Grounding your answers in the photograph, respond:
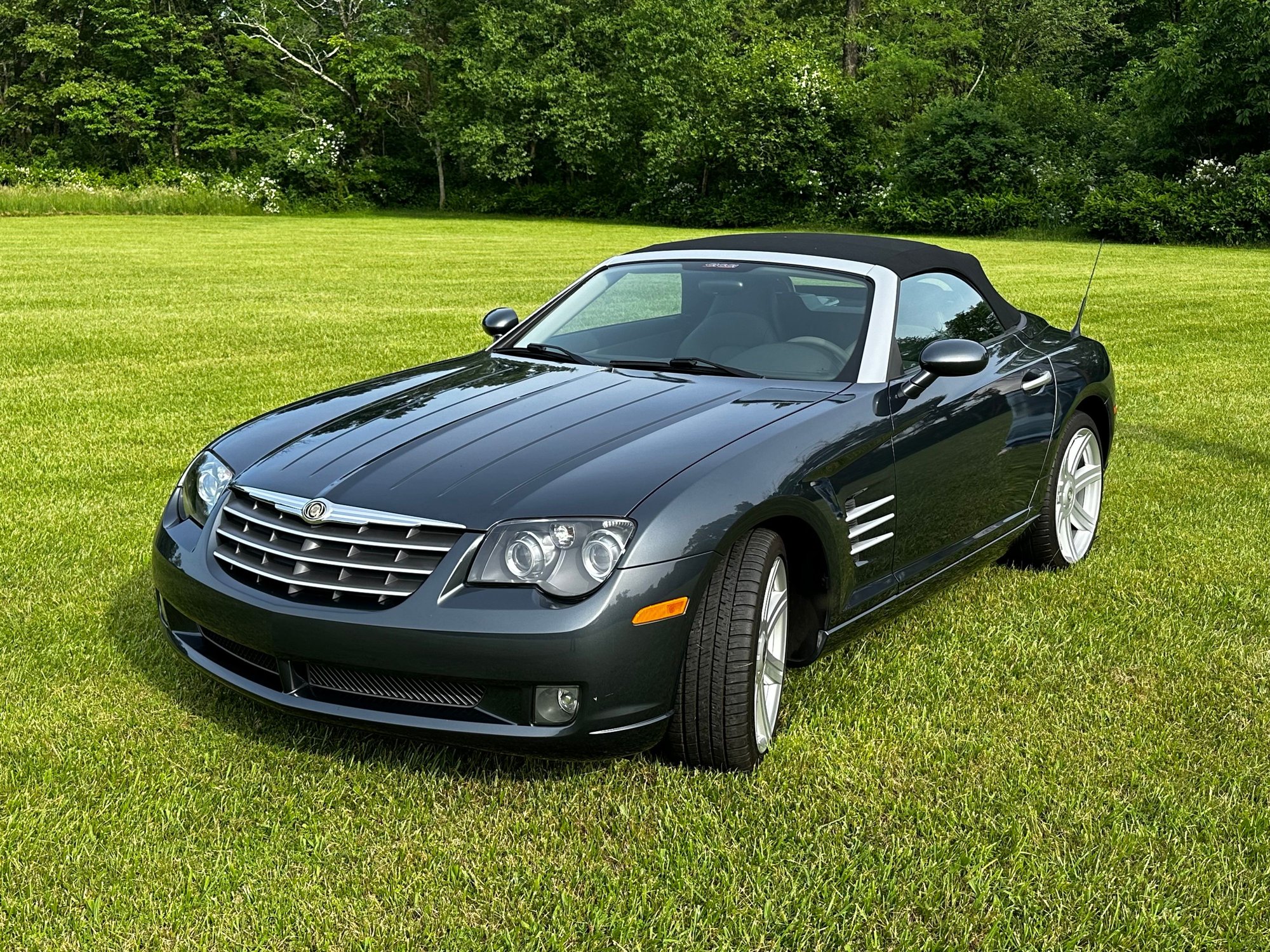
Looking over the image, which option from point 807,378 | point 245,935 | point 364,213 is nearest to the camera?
point 245,935

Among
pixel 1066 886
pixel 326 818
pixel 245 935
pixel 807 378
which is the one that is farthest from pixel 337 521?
pixel 1066 886

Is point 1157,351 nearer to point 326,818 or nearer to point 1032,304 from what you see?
point 1032,304

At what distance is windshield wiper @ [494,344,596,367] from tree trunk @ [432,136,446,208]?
47.3 metres

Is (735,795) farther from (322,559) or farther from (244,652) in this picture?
(244,652)

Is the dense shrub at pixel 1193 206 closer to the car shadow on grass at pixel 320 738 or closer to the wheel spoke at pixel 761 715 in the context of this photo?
the wheel spoke at pixel 761 715

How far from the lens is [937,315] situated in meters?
4.65

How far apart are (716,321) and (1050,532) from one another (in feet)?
5.55

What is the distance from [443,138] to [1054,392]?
47283 mm

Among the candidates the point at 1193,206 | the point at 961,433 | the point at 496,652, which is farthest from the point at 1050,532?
the point at 1193,206

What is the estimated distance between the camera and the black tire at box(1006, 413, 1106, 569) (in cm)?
Result: 498

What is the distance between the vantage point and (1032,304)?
1573 centimetres

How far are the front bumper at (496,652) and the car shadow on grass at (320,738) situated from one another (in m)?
0.08

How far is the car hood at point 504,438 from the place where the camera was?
312 cm

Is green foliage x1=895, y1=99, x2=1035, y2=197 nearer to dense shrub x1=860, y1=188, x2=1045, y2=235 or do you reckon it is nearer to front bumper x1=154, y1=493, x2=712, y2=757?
dense shrub x1=860, y1=188, x2=1045, y2=235
